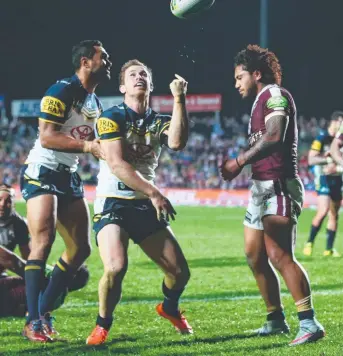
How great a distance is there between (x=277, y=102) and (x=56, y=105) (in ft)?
5.55

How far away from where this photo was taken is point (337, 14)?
4569 cm

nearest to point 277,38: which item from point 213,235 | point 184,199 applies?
point 184,199

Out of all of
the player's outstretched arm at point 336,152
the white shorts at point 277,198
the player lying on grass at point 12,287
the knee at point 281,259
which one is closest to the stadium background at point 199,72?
the player's outstretched arm at point 336,152

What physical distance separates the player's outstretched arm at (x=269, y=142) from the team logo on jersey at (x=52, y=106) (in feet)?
4.95

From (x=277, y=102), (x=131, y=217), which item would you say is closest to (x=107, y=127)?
(x=131, y=217)

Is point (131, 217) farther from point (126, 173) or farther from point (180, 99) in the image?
point (180, 99)

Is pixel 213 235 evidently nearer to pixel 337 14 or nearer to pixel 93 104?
pixel 93 104

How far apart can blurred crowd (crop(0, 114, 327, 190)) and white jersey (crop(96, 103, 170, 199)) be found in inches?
941

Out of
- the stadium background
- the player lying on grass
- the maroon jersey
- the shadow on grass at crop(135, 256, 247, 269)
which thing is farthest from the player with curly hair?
the stadium background

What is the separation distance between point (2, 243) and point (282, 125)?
346cm

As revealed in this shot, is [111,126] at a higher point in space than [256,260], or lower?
higher

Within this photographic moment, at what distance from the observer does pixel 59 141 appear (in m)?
6.32

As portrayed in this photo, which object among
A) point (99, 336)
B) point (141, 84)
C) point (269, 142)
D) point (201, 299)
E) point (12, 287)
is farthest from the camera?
point (201, 299)

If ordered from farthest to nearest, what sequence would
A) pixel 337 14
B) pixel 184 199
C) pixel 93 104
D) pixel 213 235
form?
pixel 337 14 → pixel 184 199 → pixel 213 235 → pixel 93 104
